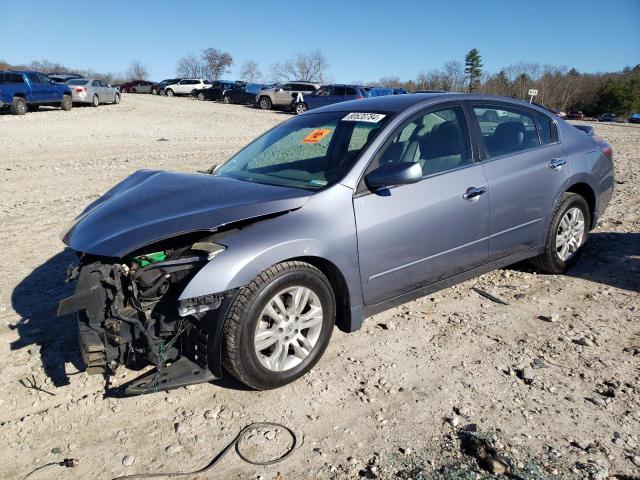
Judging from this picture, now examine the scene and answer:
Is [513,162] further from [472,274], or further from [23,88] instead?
[23,88]

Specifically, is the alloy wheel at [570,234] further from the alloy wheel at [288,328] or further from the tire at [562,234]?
the alloy wheel at [288,328]

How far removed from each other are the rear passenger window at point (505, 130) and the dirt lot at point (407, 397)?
4.18ft

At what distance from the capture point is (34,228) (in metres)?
6.09

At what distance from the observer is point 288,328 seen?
122 inches

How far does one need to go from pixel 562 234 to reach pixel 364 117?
2.30 m

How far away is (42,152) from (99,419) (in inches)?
451

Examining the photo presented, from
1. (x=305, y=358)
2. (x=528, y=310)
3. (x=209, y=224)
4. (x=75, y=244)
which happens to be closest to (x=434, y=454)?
(x=305, y=358)

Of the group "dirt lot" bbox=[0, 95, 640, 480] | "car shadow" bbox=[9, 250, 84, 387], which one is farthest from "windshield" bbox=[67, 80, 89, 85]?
"car shadow" bbox=[9, 250, 84, 387]

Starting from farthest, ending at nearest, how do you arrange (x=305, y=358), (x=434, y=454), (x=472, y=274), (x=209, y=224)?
(x=472, y=274) < (x=305, y=358) < (x=209, y=224) < (x=434, y=454)

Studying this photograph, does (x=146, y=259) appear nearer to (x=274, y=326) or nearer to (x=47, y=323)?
(x=274, y=326)

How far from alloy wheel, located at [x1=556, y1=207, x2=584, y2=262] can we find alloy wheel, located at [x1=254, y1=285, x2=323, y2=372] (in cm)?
275

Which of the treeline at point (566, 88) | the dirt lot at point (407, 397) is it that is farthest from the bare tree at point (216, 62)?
the dirt lot at point (407, 397)

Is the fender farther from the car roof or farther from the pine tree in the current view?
the pine tree

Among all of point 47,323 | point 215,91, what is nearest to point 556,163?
point 47,323
